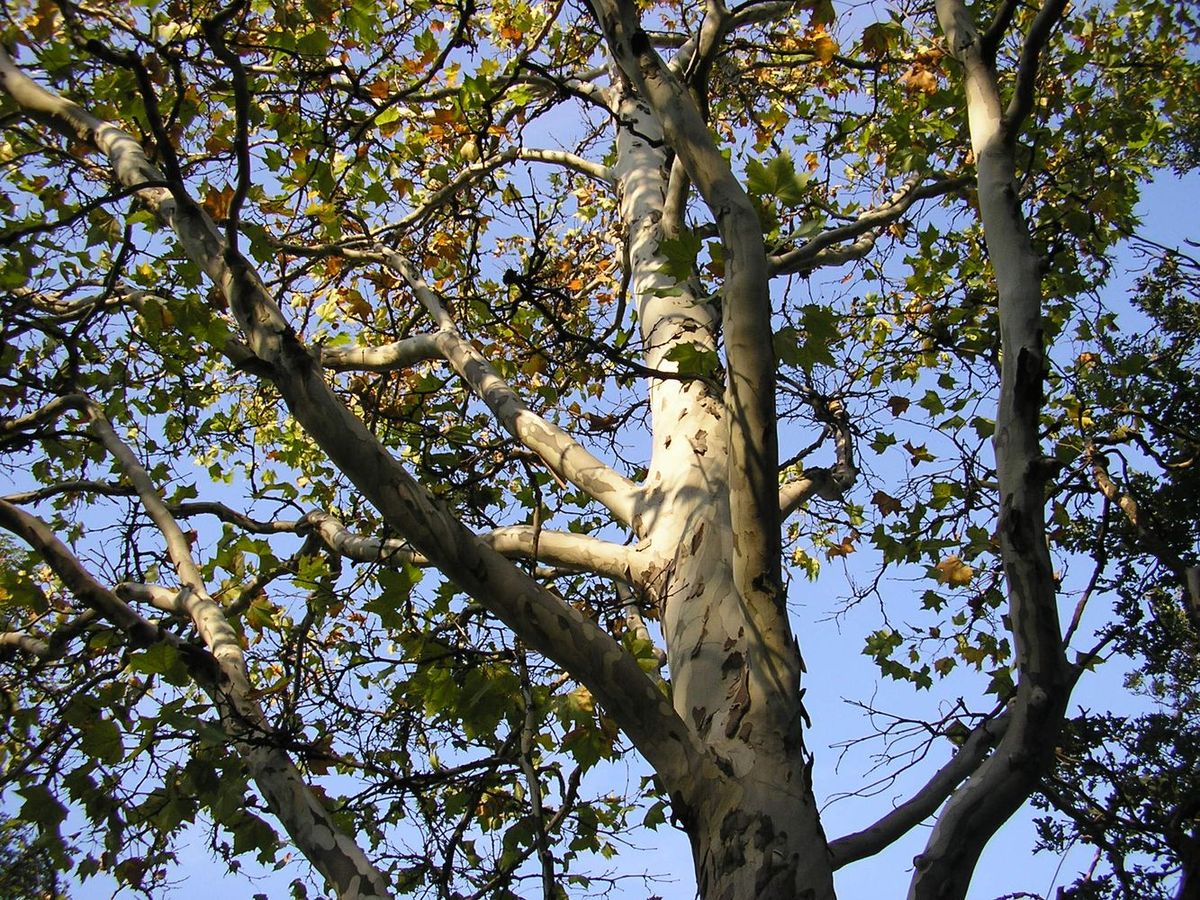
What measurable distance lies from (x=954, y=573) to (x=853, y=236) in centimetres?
243

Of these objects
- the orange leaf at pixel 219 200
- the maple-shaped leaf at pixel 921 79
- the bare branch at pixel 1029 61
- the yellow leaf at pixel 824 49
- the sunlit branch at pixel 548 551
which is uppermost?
the maple-shaped leaf at pixel 921 79

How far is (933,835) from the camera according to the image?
7.26 ft

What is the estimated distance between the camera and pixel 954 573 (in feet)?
17.1

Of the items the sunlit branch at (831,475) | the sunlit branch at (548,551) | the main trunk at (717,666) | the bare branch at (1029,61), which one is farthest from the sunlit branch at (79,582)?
the bare branch at (1029,61)

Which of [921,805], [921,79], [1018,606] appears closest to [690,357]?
[1018,606]

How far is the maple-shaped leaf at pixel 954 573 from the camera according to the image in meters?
5.18

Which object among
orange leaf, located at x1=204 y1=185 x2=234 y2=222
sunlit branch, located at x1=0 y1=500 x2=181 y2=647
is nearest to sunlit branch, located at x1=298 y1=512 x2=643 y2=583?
sunlit branch, located at x1=0 y1=500 x2=181 y2=647

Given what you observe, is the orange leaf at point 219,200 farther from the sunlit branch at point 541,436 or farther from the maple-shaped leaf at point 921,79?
the maple-shaped leaf at point 921,79

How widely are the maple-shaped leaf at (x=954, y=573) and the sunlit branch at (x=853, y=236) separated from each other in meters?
2.05

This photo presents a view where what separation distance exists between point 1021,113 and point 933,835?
234 centimetres

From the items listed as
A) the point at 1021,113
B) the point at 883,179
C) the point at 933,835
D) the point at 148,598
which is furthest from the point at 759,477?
the point at 883,179

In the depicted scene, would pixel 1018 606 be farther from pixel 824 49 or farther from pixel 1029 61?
pixel 824 49

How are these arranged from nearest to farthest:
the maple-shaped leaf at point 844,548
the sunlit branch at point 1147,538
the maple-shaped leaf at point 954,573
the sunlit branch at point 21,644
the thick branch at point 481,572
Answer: the thick branch at point 481,572 < the sunlit branch at point 1147,538 < the sunlit branch at point 21,644 < the maple-shaped leaf at point 954,573 < the maple-shaped leaf at point 844,548

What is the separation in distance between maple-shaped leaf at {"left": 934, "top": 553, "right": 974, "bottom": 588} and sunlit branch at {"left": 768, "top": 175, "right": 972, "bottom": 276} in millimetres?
2047
